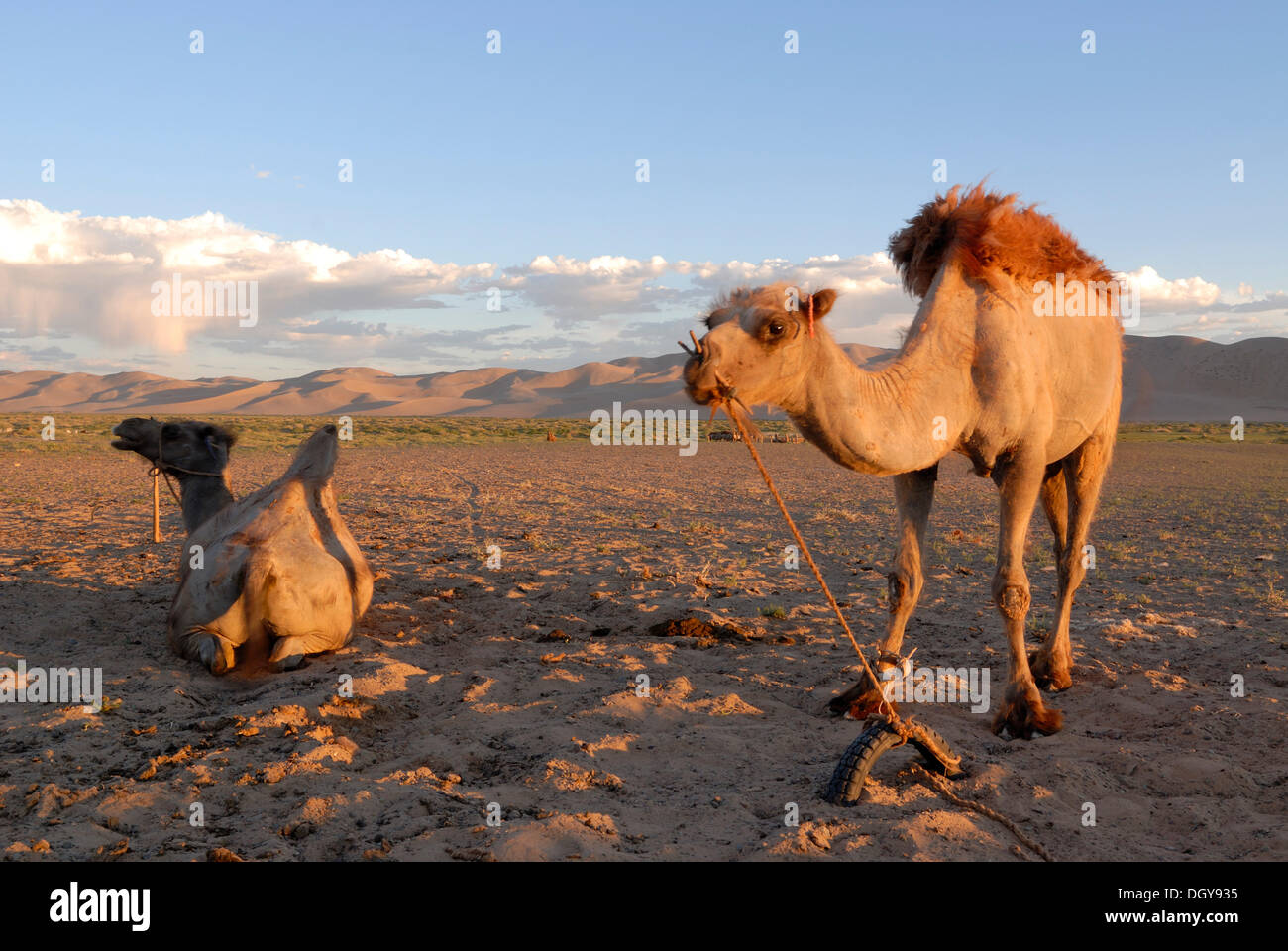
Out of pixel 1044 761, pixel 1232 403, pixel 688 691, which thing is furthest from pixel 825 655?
pixel 1232 403

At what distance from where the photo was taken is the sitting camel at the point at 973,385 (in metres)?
4.00

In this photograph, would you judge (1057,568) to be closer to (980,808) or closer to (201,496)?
(980,808)

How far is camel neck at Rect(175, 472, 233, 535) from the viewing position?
7949 millimetres

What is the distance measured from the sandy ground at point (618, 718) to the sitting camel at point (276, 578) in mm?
257

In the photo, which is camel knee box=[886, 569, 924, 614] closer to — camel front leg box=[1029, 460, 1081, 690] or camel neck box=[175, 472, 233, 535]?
camel front leg box=[1029, 460, 1081, 690]

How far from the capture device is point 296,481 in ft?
23.5

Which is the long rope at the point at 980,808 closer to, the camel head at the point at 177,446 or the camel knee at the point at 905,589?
the camel knee at the point at 905,589

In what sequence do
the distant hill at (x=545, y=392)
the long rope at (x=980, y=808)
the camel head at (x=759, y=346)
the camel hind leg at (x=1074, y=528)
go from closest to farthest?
the camel head at (x=759, y=346), the long rope at (x=980, y=808), the camel hind leg at (x=1074, y=528), the distant hill at (x=545, y=392)

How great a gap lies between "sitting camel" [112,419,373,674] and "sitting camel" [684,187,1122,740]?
3.88 metres

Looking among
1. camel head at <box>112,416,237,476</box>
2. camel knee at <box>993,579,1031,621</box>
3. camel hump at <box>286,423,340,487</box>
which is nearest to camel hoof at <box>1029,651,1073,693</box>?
camel knee at <box>993,579,1031,621</box>

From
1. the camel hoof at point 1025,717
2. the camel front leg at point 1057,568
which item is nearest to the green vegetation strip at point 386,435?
the camel front leg at point 1057,568

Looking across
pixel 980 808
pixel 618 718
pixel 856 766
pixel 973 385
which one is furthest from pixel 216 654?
pixel 973 385
